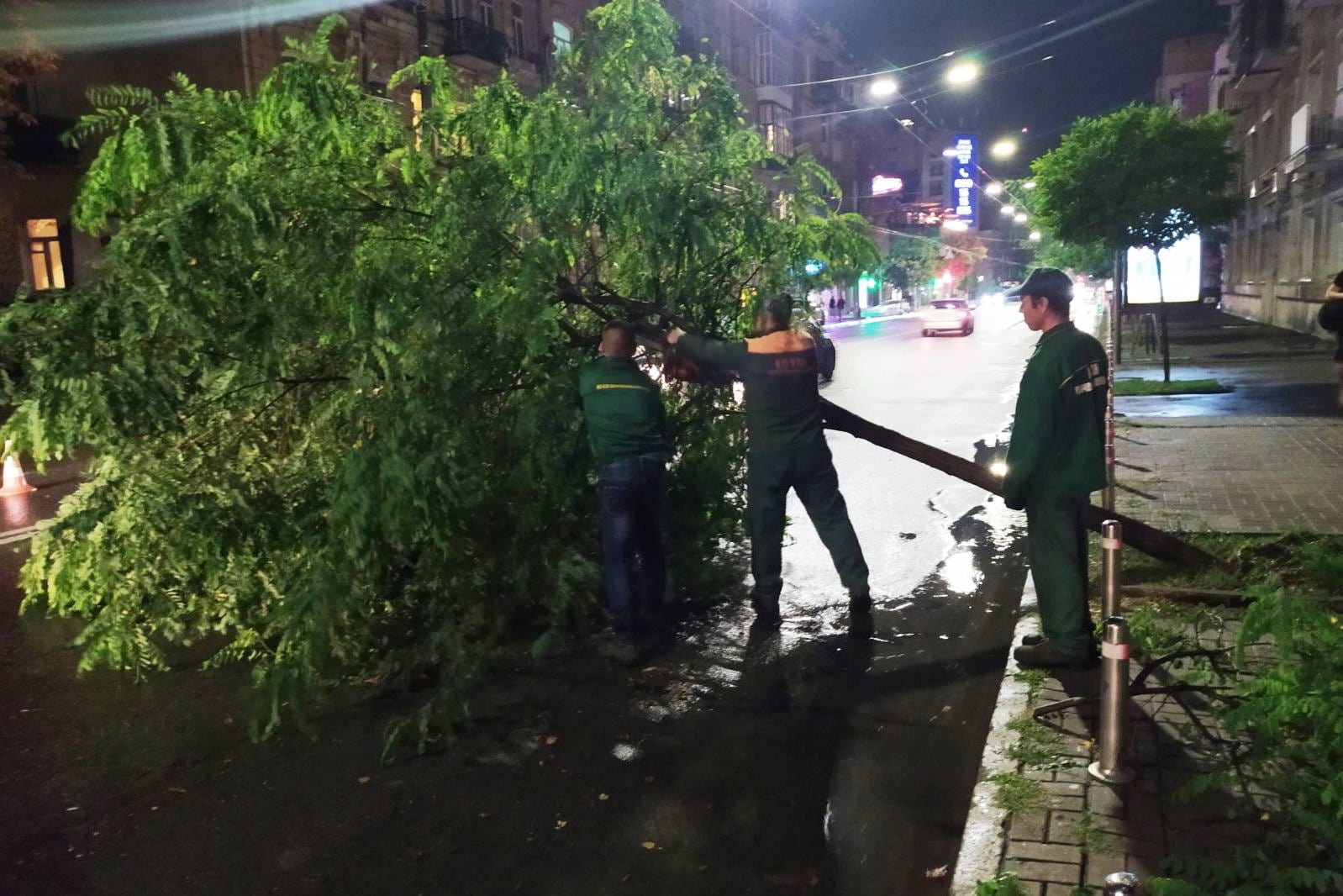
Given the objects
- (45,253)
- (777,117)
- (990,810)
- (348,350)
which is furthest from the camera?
(777,117)

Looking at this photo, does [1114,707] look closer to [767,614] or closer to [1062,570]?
[1062,570]

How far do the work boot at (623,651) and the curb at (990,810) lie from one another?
185cm

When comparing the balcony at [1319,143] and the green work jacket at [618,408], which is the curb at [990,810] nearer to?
the green work jacket at [618,408]

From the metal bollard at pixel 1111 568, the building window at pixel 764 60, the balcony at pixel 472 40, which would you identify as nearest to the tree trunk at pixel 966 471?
the metal bollard at pixel 1111 568

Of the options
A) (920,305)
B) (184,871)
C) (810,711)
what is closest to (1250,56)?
(810,711)

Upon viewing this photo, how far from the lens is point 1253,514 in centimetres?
815

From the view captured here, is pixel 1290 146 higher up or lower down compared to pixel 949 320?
higher up

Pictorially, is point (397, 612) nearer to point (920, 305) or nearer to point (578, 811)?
point (578, 811)

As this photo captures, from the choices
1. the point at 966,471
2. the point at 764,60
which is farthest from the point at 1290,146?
the point at 764,60

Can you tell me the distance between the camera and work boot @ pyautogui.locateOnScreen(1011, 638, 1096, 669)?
17.4ft

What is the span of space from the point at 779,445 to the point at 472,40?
2655 centimetres

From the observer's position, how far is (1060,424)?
523 cm

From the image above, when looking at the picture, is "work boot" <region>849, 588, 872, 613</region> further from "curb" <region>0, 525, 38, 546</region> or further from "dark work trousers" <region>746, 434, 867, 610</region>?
"curb" <region>0, 525, 38, 546</region>

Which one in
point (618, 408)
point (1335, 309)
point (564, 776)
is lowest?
point (564, 776)
